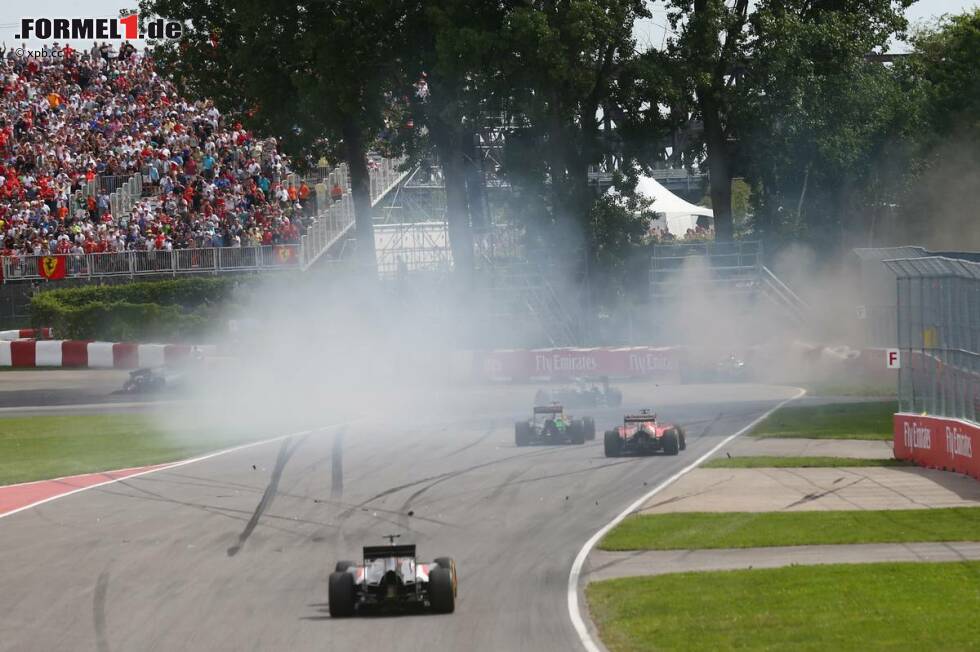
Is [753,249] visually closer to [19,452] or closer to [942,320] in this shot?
[942,320]

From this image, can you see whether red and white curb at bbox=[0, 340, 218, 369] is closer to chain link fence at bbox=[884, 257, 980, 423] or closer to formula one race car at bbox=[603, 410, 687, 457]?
formula one race car at bbox=[603, 410, 687, 457]

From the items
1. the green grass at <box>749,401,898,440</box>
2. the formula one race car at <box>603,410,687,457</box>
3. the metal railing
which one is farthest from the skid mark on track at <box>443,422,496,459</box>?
the metal railing

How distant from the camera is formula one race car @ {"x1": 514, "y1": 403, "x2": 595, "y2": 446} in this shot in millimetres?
27844

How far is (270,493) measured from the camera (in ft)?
73.2

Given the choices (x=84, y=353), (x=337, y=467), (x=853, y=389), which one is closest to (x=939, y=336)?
(x=337, y=467)

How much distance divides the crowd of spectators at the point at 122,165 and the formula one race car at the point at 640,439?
27.1 m

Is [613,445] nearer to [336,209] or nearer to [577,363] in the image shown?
[577,363]

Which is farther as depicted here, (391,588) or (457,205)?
(457,205)

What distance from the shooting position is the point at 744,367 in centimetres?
4362

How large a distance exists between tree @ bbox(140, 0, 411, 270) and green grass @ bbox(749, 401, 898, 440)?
18.8 meters

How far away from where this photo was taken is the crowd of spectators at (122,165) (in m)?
49.6

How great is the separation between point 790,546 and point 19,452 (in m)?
18.1

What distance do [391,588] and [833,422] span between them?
19.5 metres

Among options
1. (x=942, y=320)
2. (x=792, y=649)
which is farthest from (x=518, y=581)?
(x=942, y=320)
